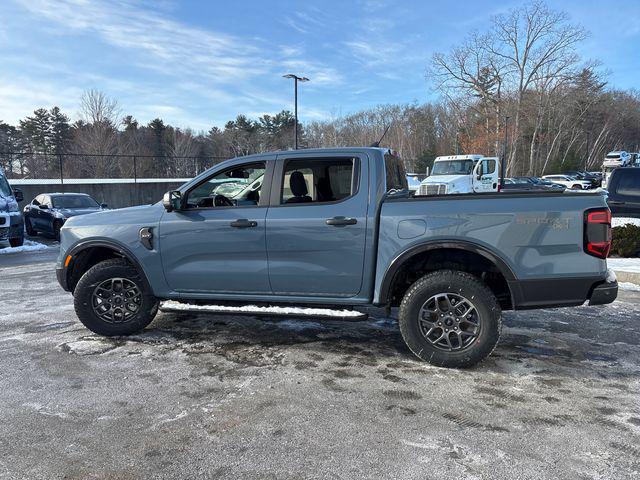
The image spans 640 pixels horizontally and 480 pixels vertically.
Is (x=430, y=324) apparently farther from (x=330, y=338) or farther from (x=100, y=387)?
(x=100, y=387)

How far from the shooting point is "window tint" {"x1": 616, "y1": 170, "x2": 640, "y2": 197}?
9.31 m

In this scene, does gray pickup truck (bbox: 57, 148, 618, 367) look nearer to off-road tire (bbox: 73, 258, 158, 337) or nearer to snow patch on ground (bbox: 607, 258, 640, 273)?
off-road tire (bbox: 73, 258, 158, 337)

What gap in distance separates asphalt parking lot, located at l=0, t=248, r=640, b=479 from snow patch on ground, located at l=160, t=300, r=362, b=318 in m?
0.41

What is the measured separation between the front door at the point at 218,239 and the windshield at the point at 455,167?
16.6 meters

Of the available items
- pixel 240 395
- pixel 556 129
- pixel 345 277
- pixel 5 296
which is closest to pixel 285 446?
pixel 240 395

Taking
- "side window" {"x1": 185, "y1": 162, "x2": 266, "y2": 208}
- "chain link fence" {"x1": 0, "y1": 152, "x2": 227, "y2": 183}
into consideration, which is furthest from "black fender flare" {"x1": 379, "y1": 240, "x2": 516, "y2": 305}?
"chain link fence" {"x1": 0, "y1": 152, "x2": 227, "y2": 183}

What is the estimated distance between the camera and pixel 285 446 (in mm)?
2783

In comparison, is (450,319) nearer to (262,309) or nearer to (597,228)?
(597,228)

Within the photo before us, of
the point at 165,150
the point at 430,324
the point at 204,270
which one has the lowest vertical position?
the point at 430,324

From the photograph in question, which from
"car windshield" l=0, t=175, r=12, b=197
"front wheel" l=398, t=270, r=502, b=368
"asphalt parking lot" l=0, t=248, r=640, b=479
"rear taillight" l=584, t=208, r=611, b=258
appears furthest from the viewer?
"car windshield" l=0, t=175, r=12, b=197

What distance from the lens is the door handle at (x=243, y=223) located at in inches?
165

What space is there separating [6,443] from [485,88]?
163ft

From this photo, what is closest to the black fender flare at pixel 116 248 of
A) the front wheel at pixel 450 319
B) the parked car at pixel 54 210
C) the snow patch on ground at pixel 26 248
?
the front wheel at pixel 450 319

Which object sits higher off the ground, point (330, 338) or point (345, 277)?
point (345, 277)
